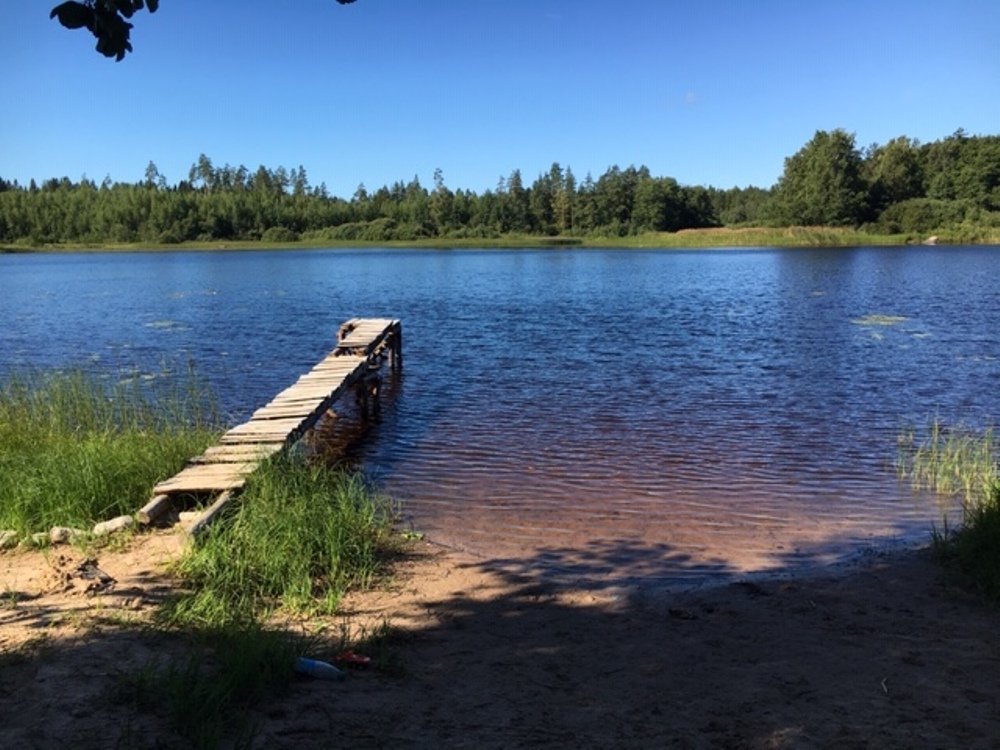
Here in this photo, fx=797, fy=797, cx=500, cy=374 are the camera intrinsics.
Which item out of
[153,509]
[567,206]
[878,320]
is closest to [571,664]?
[153,509]

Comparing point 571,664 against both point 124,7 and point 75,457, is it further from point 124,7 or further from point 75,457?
point 75,457

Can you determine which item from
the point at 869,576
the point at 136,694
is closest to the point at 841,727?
the point at 869,576

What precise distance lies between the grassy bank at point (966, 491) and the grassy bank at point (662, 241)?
270 feet

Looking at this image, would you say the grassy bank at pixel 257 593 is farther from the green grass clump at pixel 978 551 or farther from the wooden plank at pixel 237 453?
the green grass clump at pixel 978 551

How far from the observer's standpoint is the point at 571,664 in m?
4.99

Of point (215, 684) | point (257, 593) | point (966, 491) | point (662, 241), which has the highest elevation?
point (662, 241)

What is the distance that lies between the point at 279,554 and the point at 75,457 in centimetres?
319

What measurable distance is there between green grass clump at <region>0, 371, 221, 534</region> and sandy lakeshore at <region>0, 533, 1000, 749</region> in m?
0.86

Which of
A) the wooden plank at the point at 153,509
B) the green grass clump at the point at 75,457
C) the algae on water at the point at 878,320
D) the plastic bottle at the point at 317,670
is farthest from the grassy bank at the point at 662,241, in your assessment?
the plastic bottle at the point at 317,670

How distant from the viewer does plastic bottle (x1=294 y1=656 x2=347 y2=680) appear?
440 centimetres

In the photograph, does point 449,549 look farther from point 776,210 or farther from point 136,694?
point 776,210

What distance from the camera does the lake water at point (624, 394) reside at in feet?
27.9

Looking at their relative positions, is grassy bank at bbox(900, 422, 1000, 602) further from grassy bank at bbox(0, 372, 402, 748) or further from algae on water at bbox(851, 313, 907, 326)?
algae on water at bbox(851, 313, 907, 326)

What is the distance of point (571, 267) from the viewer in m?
62.2
